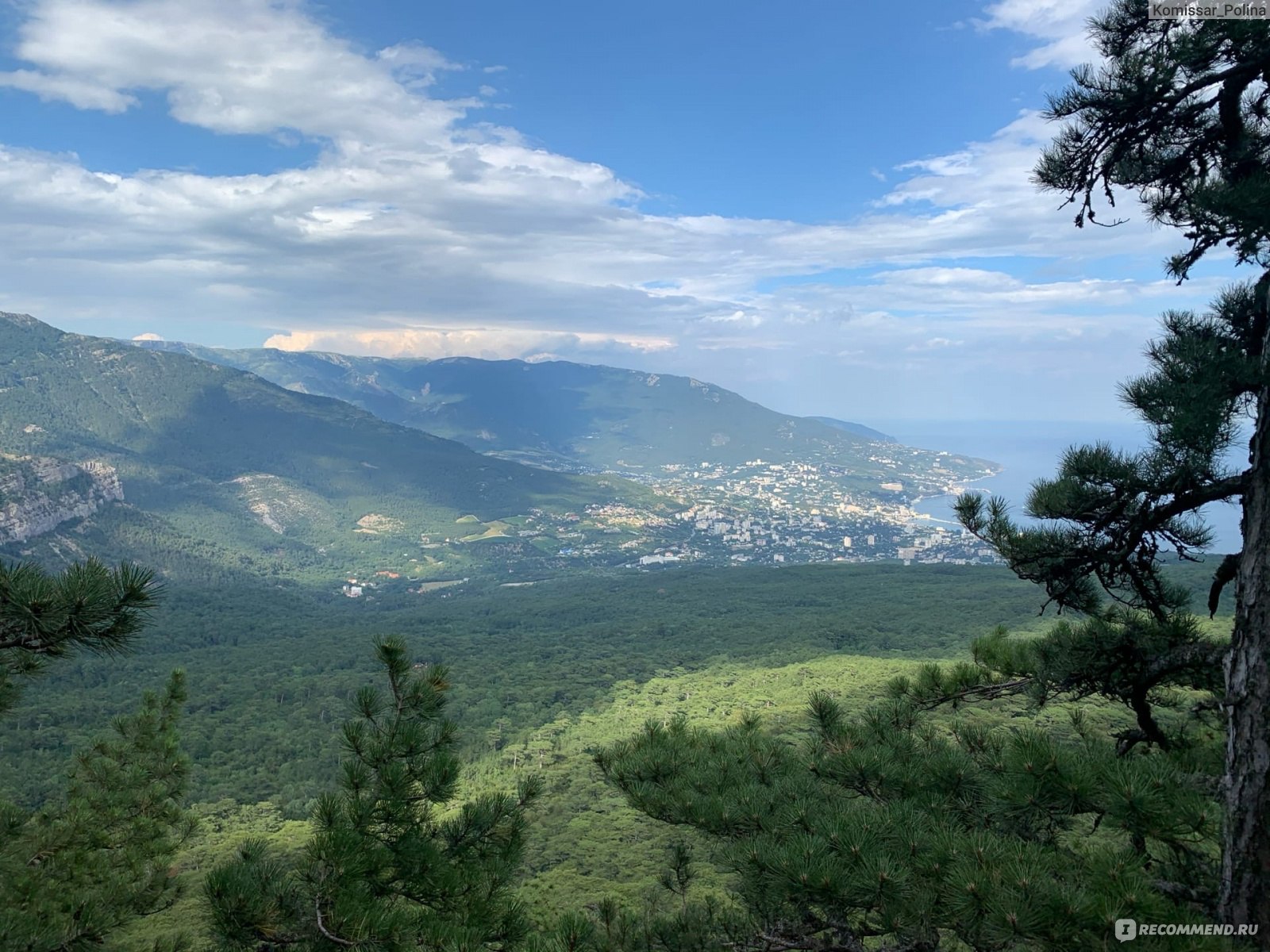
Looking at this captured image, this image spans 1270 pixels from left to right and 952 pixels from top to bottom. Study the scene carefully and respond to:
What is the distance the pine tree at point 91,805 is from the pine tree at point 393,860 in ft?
3.72

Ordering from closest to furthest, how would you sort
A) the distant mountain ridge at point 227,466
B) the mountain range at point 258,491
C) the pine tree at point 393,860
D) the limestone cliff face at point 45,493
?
the pine tree at point 393,860 < the limestone cliff face at point 45,493 < the mountain range at point 258,491 < the distant mountain ridge at point 227,466

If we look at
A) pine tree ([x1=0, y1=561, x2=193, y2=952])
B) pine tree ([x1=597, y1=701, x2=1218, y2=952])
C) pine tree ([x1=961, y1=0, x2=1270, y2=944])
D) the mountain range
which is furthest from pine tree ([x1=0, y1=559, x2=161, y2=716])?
the mountain range

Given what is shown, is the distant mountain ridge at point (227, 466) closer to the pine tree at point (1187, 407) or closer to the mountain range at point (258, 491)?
the mountain range at point (258, 491)

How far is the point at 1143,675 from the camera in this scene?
391 centimetres

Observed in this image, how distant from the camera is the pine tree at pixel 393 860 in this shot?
3188mm

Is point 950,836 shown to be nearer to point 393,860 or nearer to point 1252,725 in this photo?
point 1252,725

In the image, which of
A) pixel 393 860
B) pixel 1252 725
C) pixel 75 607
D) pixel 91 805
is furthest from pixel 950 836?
pixel 91 805

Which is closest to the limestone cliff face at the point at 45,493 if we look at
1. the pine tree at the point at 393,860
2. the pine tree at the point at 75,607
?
the pine tree at the point at 393,860

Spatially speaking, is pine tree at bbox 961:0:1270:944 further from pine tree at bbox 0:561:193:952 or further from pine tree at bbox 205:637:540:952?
pine tree at bbox 0:561:193:952

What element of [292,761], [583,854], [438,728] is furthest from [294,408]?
[438,728]

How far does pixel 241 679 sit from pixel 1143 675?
52.9 m

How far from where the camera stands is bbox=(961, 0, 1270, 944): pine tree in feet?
9.29

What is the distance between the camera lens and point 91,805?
806 cm

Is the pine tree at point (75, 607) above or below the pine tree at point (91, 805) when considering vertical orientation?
above
